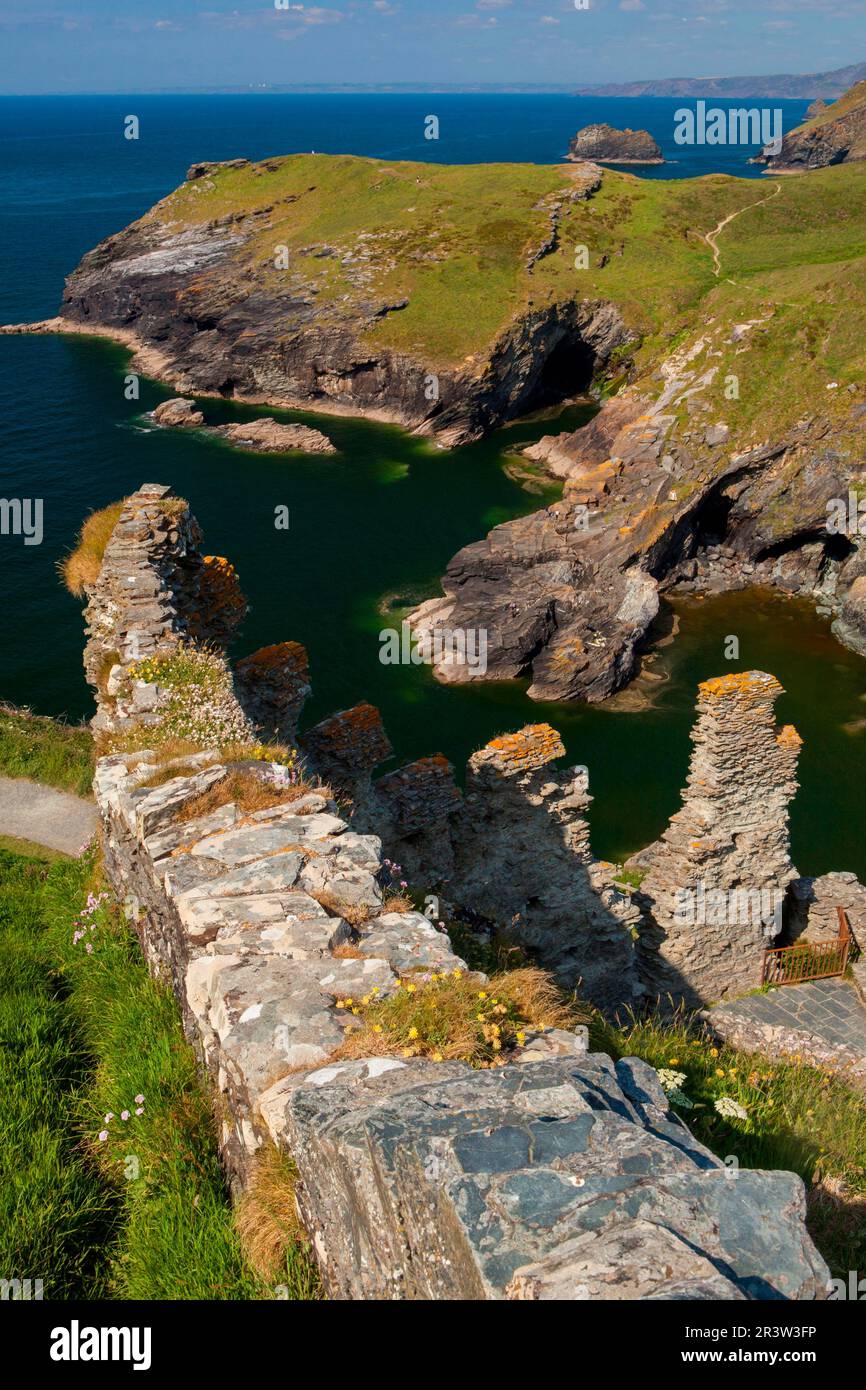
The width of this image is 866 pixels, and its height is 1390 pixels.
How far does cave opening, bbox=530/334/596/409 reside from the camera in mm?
87562

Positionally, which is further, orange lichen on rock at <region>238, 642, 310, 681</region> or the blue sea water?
the blue sea water

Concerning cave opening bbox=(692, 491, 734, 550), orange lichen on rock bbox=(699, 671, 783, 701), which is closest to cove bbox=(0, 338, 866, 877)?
cave opening bbox=(692, 491, 734, 550)

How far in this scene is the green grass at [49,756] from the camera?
2414 centimetres

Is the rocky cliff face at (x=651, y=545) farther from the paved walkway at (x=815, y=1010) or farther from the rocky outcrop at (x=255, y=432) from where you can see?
the rocky outcrop at (x=255, y=432)

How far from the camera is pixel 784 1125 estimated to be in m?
9.16

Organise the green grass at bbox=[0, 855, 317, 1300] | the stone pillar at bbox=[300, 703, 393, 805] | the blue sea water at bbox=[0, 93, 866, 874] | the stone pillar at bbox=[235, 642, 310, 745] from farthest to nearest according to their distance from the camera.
Answer: the blue sea water at bbox=[0, 93, 866, 874] < the stone pillar at bbox=[300, 703, 393, 805] < the stone pillar at bbox=[235, 642, 310, 745] < the green grass at bbox=[0, 855, 317, 1300]

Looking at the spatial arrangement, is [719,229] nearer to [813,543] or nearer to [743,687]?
[813,543]

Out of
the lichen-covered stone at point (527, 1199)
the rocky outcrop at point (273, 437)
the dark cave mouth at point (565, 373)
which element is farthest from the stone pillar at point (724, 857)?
the dark cave mouth at point (565, 373)

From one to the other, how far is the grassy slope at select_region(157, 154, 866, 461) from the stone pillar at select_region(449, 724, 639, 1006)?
149 feet

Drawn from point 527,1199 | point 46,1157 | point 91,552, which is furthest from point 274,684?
point 527,1199

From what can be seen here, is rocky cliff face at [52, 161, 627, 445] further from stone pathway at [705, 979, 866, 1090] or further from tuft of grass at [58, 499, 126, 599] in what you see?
stone pathway at [705, 979, 866, 1090]

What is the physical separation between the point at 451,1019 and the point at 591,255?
10058 centimetres

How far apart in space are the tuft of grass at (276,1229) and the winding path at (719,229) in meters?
101
